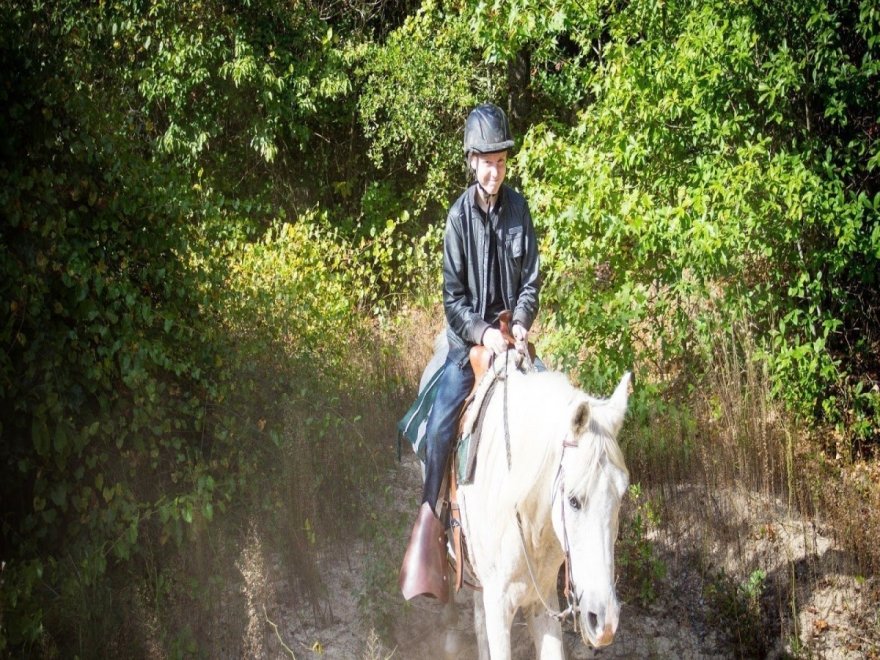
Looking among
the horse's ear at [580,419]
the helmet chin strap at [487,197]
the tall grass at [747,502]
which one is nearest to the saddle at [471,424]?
the helmet chin strap at [487,197]

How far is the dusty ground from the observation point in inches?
221

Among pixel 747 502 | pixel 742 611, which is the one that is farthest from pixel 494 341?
pixel 747 502

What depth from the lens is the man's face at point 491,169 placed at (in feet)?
14.5

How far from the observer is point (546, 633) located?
4152mm

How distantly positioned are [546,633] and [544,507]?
70 centimetres

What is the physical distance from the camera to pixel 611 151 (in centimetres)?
691

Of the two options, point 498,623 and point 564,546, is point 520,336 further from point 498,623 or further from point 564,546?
point 498,623

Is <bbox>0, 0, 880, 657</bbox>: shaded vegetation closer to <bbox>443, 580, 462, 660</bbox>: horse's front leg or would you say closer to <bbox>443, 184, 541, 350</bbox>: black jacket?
<bbox>443, 580, 462, 660</bbox>: horse's front leg

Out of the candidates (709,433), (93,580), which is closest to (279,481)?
(93,580)

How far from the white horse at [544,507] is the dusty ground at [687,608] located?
54.8 inches

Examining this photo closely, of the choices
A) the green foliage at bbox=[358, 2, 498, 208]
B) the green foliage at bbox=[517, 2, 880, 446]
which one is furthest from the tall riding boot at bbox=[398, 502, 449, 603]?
the green foliage at bbox=[358, 2, 498, 208]

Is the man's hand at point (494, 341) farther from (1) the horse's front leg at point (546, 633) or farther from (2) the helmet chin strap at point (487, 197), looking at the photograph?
(1) the horse's front leg at point (546, 633)

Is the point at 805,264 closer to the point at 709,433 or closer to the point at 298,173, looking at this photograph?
the point at 709,433

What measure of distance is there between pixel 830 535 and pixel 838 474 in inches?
26.9
